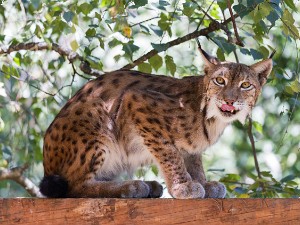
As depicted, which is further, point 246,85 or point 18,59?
point 18,59

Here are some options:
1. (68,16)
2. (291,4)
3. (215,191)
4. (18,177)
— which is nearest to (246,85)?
(291,4)

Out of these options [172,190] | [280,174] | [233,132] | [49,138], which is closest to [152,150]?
[172,190]

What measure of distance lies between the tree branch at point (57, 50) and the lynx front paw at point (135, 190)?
1.50 metres

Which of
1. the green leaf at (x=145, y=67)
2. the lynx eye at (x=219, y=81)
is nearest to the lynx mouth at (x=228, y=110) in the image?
the lynx eye at (x=219, y=81)

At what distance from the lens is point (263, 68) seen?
15.7 feet

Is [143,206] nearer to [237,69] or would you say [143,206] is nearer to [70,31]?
[237,69]

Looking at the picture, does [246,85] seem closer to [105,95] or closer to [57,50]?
[105,95]

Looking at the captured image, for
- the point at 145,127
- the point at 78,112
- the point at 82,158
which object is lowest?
the point at 82,158

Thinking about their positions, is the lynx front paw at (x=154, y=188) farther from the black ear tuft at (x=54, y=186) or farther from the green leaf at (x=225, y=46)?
the green leaf at (x=225, y=46)

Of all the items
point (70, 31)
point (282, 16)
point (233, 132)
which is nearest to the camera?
point (282, 16)

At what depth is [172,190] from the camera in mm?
4578

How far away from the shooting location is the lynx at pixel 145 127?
4.47 metres

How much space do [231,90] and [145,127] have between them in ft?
1.66

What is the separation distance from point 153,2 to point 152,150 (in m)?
0.96
